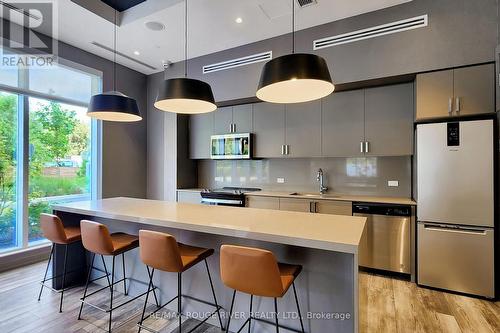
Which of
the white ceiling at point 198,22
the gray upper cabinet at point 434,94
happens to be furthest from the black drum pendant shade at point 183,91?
the gray upper cabinet at point 434,94

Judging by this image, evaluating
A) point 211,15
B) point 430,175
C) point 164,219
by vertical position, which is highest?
point 211,15

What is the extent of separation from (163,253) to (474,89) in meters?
3.34

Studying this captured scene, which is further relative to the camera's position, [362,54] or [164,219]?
[362,54]

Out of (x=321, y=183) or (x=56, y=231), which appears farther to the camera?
(x=321, y=183)

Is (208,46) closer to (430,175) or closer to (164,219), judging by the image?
(164,219)

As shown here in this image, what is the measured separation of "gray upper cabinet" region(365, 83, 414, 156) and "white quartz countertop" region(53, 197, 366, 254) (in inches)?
69.2

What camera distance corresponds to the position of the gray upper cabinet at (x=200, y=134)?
4.73m

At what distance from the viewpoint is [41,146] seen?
3.82m

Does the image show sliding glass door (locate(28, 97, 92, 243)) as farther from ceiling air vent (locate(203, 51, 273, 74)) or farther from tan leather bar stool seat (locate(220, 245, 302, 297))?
tan leather bar stool seat (locate(220, 245, 302, 297))

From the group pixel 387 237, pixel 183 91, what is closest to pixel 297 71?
pixel 183 91

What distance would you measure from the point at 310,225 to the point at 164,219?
44.1 inches

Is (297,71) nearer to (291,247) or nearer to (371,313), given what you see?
(291,247)

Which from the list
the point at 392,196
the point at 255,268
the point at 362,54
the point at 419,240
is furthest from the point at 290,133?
the point at 255,268

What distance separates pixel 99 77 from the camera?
4.43 meters
